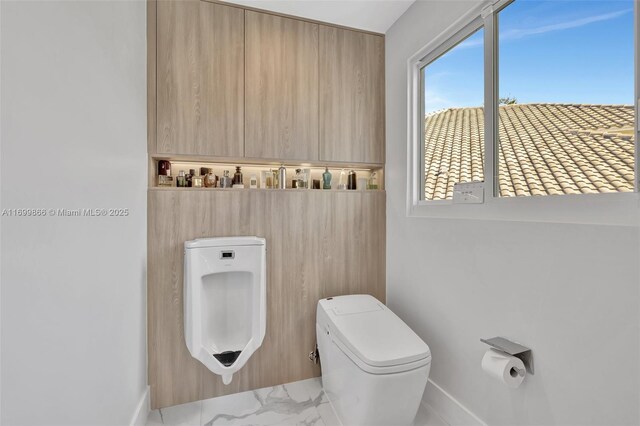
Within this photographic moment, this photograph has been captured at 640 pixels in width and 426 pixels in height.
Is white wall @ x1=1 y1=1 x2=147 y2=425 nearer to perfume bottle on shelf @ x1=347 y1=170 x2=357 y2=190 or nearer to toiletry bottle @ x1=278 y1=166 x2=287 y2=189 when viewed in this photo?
toiletry bottle @ x1=278 y1=166 x2=287 y2=189

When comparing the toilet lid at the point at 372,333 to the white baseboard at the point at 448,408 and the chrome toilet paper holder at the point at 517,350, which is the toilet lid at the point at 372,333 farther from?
the white baseboard at the point at 448,408

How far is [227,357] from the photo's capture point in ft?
→ 5.45

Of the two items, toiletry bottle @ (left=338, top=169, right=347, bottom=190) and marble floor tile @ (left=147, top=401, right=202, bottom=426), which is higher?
toiletry bottle @ (left=338, top=169, right=347, bottom=190)

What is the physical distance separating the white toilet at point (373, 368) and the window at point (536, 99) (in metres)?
0.80

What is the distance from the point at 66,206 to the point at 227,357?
47.9 inches

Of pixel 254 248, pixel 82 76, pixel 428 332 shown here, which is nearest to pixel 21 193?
pixel 82 76

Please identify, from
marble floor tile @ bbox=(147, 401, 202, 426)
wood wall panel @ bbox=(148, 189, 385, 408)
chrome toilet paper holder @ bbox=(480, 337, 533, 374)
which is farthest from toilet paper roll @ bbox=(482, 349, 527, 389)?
marble floor tile @ bbox=(147, 401, 202, 426)

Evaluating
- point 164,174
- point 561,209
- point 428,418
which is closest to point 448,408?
point 428,418

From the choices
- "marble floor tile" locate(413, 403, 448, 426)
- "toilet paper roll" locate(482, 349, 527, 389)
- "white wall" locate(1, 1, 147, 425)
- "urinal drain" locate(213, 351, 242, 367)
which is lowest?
"marble floor tile" locate(413, 403, 448, 426)

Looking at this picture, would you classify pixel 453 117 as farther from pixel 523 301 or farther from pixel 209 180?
pixel 209 180

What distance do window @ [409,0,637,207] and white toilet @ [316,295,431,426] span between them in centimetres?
80

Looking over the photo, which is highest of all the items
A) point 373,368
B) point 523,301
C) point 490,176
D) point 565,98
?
point 565,98

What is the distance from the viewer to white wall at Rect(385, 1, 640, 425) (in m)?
0.89

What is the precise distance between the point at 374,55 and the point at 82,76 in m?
1.81
